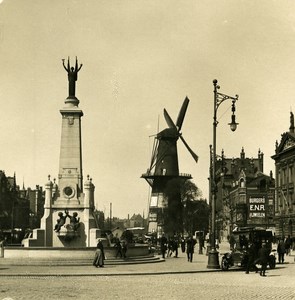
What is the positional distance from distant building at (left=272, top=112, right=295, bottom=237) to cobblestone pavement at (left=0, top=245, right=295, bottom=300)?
60.3 metres

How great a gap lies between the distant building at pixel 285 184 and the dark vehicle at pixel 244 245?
139 feet

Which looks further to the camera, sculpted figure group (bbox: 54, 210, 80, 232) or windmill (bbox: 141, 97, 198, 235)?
windmill (bbox: 141, 97, 198, 235)

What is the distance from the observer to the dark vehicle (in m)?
30.7

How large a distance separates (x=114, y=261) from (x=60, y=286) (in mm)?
14356

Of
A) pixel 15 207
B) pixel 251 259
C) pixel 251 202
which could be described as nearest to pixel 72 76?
pixel 251 259

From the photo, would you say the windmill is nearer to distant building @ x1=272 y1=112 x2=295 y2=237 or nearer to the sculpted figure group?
distant building @ x1=272 y1=112 x2=295 y2=237

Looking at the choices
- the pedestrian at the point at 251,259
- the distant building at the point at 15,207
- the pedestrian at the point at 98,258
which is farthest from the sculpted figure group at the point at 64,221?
the distant building at the point at 15,207

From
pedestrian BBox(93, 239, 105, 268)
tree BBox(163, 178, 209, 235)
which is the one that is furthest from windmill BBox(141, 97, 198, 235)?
pedestrian BBox(93, 239, 105, 268)

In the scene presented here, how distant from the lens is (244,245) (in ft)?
131

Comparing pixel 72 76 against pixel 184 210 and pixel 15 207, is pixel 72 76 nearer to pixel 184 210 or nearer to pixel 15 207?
pixel 184 210

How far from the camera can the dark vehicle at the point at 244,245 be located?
101 feet

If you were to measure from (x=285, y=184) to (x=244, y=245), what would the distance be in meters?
53.3

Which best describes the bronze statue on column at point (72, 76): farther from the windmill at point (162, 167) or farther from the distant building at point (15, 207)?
the windmill at point (162, 167)

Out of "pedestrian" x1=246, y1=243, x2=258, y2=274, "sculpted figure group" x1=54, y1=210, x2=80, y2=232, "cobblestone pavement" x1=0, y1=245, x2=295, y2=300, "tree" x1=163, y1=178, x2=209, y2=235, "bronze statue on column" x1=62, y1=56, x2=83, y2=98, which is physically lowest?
"cobblestone pavement" x1=0, y1=245, x2=295, y2=300
